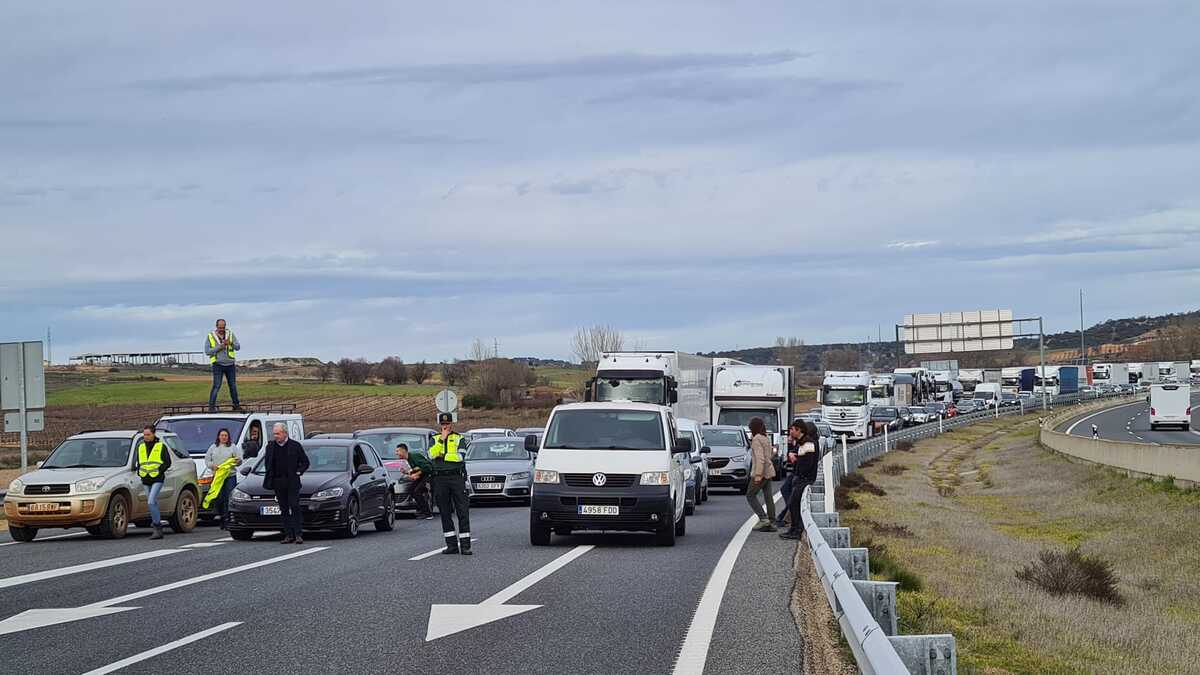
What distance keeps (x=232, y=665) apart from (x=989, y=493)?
37.4 meters

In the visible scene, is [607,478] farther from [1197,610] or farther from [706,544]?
[1197,610]

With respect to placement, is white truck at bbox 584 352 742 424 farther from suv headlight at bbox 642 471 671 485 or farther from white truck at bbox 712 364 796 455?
suv headlight at bbox 642 471 671 485

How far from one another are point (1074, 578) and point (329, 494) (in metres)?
10.7

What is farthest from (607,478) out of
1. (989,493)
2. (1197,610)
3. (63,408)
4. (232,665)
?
(63,408)

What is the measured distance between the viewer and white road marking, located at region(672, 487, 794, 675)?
9703 millimetres

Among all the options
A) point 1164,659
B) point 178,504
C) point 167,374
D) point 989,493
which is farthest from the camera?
point 167,374

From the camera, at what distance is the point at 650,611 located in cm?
1242

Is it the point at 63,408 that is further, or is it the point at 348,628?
the point at 63,408

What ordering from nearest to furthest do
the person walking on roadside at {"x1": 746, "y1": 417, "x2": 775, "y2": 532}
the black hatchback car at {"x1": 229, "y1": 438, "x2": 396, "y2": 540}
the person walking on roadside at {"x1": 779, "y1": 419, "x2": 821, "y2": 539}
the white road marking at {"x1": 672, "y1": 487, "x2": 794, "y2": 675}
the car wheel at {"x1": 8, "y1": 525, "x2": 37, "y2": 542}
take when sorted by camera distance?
the white road marking at {"x1": 672, "y1": 487, "x2": 794, "y2": 675} < the person walking on roadside at {"x1": 779, "y1": 419, "x2": 821, "y2": 539} < the black hatchback car at {"x1": 229, "y1": 438, "x2": 396, "y2": 540} < the car wheel at {"x1": 8, "y1": 525, "x2": 37, "y2": 542} < the person walking on roadside at {"x1": 746, "y1": 417, "x2": 775, "y2": 532}

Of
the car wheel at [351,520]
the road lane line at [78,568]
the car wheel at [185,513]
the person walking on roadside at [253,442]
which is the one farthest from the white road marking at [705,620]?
the person walking on roadside at [253,442]

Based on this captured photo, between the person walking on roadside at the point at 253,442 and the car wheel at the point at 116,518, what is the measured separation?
116 inches

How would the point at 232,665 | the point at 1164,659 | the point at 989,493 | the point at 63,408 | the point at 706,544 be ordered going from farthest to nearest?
1. the point at 63,408
2. the point at 989,493
3. the point at 706,544
4. the point at 1164,659
5. the point at 232,665

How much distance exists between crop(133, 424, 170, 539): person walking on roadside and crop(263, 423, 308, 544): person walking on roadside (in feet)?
9.56

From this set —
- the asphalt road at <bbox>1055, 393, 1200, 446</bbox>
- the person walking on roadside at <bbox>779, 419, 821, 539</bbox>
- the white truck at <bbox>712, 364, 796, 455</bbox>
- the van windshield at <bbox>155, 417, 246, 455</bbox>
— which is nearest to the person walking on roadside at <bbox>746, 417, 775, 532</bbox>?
the person walking on roadside at <bbox>779, 419, 821, 539</bbox>
